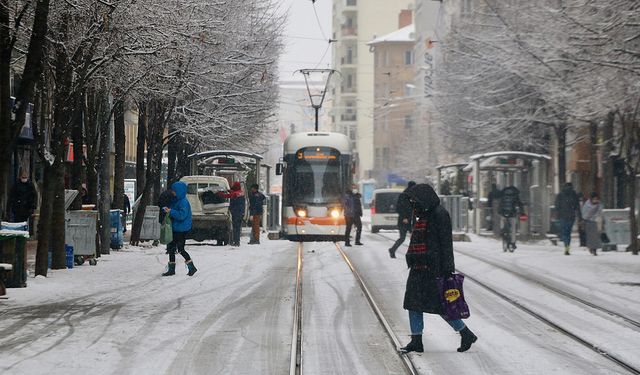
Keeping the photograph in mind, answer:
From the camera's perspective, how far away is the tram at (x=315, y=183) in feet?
115

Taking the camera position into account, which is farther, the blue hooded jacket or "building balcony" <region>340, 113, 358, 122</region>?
"building balcony" <region>340, 113, 358, 122</region>

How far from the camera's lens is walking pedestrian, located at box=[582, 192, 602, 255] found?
Result: 1172 inches

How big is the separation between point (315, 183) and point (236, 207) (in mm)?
3266

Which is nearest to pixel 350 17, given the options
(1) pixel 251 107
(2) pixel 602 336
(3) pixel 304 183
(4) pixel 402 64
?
(4) pixel 402 64

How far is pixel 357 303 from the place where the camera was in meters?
16.1

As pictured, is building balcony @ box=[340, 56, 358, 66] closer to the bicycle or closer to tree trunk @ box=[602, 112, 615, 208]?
tree trunk @ box=[602, 112, 615, 208]

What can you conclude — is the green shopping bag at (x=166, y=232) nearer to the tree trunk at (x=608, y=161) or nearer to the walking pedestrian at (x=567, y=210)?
the walking pedestrian at (x=567, y=210)

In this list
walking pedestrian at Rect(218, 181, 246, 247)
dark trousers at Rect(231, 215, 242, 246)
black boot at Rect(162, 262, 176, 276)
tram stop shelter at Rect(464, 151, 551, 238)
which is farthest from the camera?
tram stop shelter at Rect(464, 151, 551, 238)

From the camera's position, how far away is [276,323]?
13672mm

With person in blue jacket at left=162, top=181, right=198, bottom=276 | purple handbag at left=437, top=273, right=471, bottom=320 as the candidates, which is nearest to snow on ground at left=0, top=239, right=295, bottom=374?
person in blue jacket at left=162, top=181, right=198, bottom=276

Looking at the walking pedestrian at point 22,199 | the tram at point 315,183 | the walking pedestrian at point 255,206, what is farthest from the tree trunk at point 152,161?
the walking pedestrian at point 22,199

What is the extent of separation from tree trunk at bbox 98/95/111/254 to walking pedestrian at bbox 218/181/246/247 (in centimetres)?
436

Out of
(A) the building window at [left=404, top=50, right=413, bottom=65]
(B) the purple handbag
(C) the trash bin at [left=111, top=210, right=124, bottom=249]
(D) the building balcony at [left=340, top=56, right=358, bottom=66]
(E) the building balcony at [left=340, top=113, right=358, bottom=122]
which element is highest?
(D) the building balcony at [left=340, top=56, right=358, bottom=66]

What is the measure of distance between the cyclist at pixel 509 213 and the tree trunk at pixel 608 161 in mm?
7426
